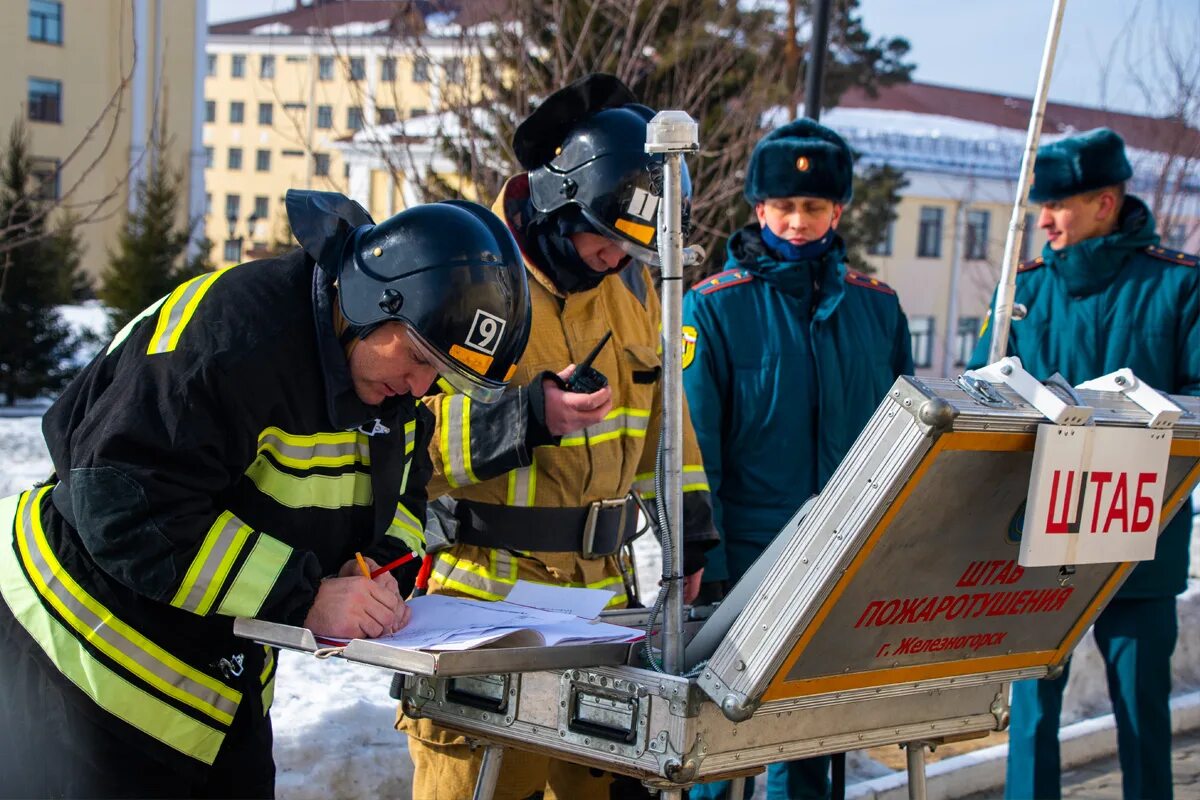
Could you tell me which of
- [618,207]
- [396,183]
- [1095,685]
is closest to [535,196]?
[618,207]

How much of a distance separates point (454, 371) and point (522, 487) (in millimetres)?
871

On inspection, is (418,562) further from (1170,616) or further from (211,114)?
(211,114)

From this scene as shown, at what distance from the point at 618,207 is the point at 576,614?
1090 millimetres

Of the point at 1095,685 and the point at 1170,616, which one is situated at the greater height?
the point at 1170,616

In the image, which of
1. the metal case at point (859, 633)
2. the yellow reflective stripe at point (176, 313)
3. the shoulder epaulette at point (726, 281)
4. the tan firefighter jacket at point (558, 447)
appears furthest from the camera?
the shoulder epaulette at point (726, 281)

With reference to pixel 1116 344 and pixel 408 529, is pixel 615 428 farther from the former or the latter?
pixel 1116 344

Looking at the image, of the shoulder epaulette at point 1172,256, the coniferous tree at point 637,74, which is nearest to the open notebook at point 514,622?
the shoulder epaulette at point 1172,256

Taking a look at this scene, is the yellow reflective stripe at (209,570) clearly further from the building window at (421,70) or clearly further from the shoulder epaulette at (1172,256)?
the building window at (421,70)

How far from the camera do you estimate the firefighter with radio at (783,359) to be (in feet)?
14.3

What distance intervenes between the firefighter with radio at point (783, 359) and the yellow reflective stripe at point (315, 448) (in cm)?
166

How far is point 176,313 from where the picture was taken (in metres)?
2.61

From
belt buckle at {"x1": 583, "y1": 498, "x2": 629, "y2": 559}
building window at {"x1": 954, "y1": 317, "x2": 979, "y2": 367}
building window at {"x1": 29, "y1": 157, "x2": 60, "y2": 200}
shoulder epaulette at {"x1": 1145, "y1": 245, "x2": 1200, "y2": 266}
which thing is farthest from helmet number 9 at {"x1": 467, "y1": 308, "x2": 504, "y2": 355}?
building window at {"x1": 954, "y1": 317, "x2": 979, "y2": 367}

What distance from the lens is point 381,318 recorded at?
2.63 metres

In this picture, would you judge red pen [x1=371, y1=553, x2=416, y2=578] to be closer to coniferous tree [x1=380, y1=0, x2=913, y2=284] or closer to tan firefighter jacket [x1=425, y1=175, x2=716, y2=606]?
tan firefighter jacket [x1=425, y1=175, x2=716, y2=606]
